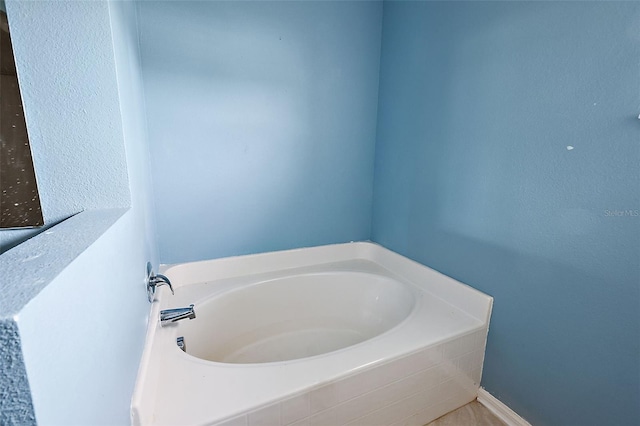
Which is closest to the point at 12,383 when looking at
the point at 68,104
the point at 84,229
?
the point at 84,229

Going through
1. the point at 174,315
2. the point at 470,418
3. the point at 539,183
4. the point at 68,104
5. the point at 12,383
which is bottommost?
the point at 470,418

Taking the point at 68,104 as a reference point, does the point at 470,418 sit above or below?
below

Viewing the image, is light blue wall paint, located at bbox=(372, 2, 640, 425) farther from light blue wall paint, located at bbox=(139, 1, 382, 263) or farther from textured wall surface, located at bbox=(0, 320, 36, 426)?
textured wall surface, located at bbox=(0, 320, 36, 426)

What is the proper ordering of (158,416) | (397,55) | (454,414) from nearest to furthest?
(158,416) < (454,414) < (397,55)

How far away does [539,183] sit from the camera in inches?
41.5

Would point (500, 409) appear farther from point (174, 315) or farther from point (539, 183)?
point (174, 315)

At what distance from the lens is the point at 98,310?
0.49 metres

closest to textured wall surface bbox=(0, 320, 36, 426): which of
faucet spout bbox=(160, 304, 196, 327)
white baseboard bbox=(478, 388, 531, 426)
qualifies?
faucet spout bbox=(160, 304, 196, 327)

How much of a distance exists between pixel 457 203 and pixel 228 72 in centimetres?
130

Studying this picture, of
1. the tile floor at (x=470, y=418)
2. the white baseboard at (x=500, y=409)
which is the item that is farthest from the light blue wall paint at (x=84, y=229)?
the white baseboard at (x=500, y=409)

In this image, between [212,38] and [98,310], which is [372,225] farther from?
[98,310]

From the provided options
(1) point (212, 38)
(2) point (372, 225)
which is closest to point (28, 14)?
(1) point (212, 38)

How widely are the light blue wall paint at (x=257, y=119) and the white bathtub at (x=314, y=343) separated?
206 millimetres

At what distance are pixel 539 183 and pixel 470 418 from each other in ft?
3.35
